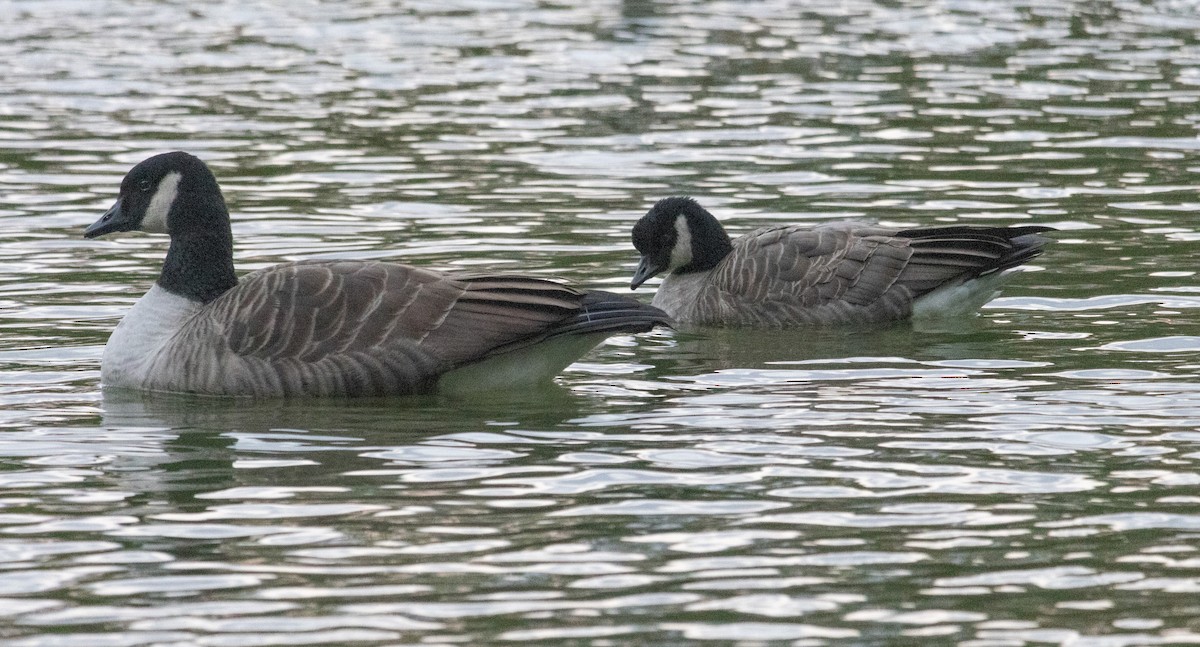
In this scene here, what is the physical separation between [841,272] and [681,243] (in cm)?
137

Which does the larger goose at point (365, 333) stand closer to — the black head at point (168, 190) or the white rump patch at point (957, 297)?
the black head at point (168, 190)

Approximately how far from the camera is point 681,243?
48.0 ft

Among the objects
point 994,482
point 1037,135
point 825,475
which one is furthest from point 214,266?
point 1037,135

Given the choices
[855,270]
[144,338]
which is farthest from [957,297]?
[144,338]

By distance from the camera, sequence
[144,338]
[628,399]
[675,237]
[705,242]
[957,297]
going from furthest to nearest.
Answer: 1. [705,242]
2. [675,237]
3. [957,297]
4. [144,338]
5. [628,399]

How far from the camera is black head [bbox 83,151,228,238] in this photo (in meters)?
12.1

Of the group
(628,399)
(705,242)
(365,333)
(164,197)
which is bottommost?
(628,399)

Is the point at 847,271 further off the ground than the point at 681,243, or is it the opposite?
the point at 681,243

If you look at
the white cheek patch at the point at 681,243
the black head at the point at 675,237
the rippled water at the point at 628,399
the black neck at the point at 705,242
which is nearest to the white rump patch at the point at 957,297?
the rippled water at the point at 628,399

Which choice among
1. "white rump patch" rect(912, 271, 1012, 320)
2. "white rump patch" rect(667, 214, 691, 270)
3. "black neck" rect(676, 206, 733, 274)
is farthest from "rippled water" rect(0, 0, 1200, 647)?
"black neck" rect(676, 206, 733, 274)

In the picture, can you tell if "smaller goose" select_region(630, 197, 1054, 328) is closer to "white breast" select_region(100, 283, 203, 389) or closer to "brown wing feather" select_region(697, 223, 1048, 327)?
"brown wing feather" select_region(697, 223, 1048, 327)

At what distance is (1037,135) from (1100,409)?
10.9 metres

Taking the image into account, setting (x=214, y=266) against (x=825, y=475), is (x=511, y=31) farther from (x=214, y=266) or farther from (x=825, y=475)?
(x=825, y=475)

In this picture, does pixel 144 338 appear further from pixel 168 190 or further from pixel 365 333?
pixel 365 333
